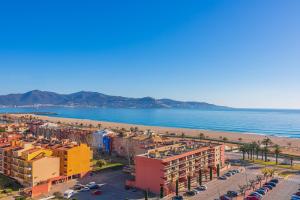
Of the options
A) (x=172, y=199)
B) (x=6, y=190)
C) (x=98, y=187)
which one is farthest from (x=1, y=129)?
(x=172, y=199)

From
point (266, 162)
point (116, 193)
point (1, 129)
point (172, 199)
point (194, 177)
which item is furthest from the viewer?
point (1, 129)

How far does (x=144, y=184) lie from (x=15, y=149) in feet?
78.7

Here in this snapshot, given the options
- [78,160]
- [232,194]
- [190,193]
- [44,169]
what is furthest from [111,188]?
[232,194]

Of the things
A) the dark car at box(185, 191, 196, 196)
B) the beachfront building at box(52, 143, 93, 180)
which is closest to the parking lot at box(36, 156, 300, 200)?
the dark car at box(185, 191, 196, 196)

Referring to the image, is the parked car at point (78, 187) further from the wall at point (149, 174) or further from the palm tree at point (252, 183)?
the palm tree at point (252, 183)

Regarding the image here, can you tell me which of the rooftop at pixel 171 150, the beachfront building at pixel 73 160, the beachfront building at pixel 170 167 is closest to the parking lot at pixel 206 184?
the beachfront building at pixel 73 160

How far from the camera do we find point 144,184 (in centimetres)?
4375

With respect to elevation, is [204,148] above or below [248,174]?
above

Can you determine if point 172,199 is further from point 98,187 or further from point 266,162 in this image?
point 266,162

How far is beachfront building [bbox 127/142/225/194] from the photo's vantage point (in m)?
41.9

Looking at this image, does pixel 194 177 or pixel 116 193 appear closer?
pixel 116 193

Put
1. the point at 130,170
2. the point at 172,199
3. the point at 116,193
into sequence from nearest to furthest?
the point at 172,199
the point at 116,193
the point at 130,170

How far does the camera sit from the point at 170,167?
4266 centimetres

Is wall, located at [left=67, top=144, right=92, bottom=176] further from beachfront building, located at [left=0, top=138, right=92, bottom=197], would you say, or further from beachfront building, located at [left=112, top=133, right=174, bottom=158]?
beachfront building, located at [left=112, top=133, right=174, bottom=158]
